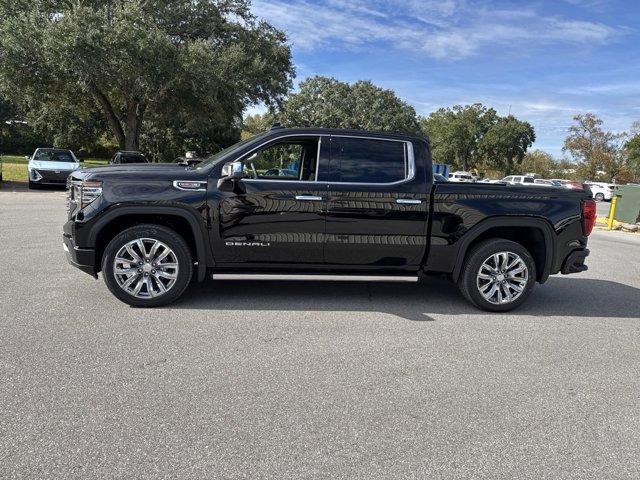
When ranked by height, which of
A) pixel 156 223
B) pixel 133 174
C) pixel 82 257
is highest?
pixel 133 174

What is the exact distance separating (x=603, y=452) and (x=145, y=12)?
2517cm

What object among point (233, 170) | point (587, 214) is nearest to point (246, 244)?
point (233, 170)

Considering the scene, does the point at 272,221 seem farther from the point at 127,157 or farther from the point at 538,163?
the point at 538,163

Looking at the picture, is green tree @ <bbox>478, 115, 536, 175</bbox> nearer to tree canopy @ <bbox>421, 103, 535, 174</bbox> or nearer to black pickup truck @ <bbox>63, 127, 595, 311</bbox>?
tree canopy @ <bbox>421, 103, 535, 174</bbox>

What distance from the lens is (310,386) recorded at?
3756 millimetres

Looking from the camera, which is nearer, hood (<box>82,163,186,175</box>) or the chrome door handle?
hood (<box>82,163,186,175</box>)

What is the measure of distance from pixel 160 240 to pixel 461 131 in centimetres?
6918

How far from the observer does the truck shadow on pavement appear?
5.72 m

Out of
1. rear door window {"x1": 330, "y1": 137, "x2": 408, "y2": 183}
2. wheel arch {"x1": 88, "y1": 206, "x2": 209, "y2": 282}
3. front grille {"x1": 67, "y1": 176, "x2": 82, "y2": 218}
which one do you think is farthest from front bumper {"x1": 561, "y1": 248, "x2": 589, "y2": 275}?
front grille {"x1": 67, "y1": 176, "x2": 82, "y2": 218}

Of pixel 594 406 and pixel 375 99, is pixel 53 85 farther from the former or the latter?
pixel 375 99

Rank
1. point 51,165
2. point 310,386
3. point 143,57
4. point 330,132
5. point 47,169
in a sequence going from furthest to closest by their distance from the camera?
point 143,57, point 51,165, point 47,169, point 330,132, point 310,386

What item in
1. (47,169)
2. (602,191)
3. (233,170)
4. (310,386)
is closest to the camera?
(310,386)

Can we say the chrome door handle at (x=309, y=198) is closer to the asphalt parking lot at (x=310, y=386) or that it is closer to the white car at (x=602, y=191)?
the asphalt parking lot at (x=310, y=386)

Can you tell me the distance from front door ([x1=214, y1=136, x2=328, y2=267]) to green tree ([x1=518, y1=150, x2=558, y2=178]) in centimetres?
7006
